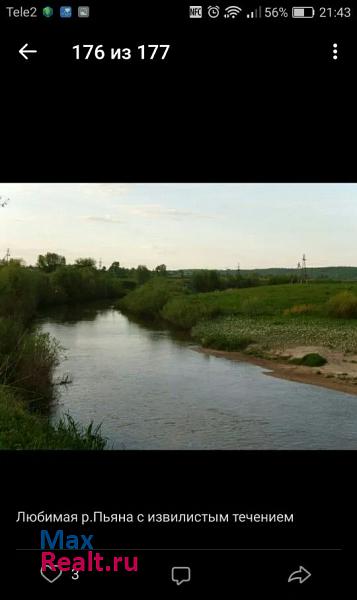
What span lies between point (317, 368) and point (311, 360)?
0.43 metres

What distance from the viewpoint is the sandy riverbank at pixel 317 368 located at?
41.1ft

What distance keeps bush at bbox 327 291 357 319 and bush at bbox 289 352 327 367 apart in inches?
122

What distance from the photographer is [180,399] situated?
10781 mm

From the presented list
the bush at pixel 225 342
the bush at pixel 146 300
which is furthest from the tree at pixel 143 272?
the bush at pixel 225 342
